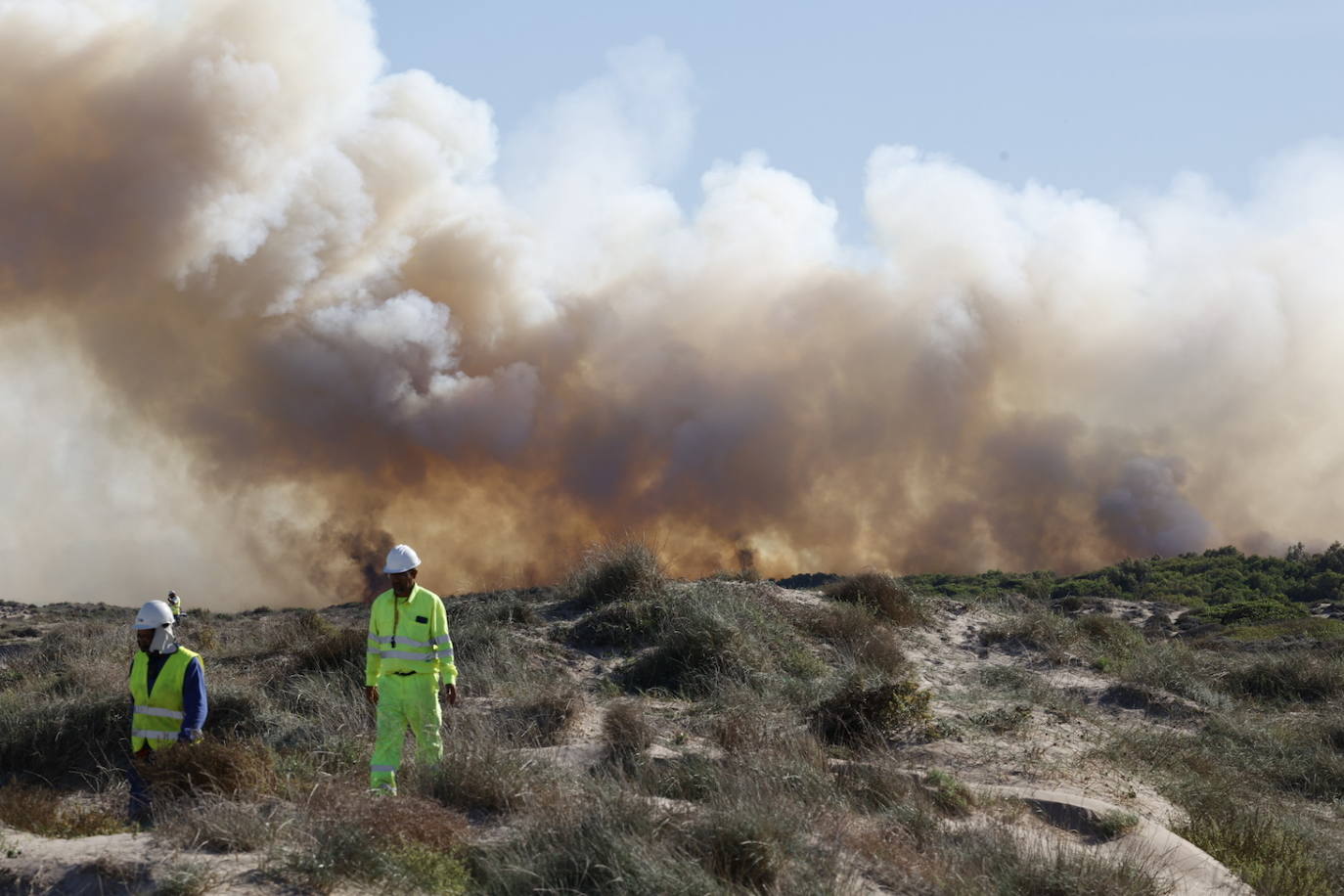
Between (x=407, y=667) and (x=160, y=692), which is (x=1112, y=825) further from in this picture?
(x=160, y=692)

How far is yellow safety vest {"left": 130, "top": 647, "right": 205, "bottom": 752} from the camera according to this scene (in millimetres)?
8422

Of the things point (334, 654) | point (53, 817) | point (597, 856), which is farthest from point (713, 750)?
point (334, 654)

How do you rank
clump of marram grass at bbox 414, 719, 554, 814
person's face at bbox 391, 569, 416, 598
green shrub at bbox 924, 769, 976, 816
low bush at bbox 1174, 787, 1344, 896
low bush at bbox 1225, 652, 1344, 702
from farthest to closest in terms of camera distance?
1. low bush at bbox 1225, 652, 1344, 702
2. green shrub at bbox 924, 769, 976, 816
3. person's face at bbox 391, 569, 416, 598
4. low bush at bbox 1174, 787, 1344, 896
5. clump of marram grass at bbox 414, 719, 554, 814

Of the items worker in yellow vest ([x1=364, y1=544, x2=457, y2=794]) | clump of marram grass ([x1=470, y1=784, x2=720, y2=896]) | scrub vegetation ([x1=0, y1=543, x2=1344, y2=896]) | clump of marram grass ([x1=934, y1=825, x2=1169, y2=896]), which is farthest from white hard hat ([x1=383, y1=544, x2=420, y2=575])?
clump of marram grass ([x1=934, y1=825, x2=1169, y2=896])

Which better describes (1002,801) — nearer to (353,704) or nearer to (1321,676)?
(353,704)

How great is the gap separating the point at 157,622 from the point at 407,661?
1.89 m

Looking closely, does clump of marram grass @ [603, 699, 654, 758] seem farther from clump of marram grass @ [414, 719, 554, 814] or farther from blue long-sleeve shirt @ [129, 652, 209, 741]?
blue long-sleeve shirt @ [129, 652, 209, 741]

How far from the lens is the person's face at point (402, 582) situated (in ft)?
29.7

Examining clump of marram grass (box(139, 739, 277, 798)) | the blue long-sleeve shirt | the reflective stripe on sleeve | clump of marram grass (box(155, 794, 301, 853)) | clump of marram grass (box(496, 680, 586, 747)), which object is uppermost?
the reflective stripe on sleeve

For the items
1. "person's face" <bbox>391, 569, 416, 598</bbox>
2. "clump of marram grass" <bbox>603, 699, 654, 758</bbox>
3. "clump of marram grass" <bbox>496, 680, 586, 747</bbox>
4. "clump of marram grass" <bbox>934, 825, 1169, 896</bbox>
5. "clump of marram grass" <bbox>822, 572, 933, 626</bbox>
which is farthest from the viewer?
"clump of marram grass" <bbox>822, 572, 933, 626</bbox>

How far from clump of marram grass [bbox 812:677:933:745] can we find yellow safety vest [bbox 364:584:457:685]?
4.73 meters

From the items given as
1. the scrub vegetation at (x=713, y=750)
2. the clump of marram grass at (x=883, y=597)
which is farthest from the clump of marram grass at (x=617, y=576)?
the clump of marram grass at (x=883, y=597)

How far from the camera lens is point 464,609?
61.5 feet

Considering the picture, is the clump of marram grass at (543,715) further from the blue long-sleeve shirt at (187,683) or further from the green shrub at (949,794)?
the green shrub at (949,794)
